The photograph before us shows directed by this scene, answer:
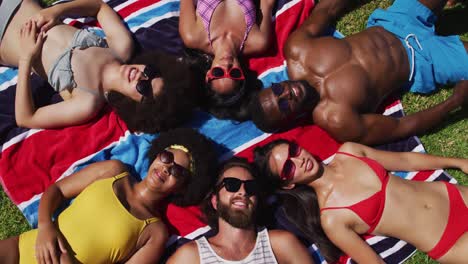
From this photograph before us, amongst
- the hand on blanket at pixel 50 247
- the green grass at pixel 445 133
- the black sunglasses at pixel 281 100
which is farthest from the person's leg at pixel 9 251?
the green grass at pixel 445 133

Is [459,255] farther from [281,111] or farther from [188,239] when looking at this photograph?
[188,239]

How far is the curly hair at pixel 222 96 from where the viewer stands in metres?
4.90

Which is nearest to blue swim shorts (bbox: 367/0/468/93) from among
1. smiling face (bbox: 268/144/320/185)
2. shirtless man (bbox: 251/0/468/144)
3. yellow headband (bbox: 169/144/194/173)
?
shirtless man (bbox: 251/0/468/144)

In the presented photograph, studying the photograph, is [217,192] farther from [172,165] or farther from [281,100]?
[281,100]

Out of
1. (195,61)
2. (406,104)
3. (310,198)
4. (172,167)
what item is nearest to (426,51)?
(406,104)

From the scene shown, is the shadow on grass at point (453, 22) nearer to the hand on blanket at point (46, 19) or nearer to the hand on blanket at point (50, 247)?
the hand on blanket at point (46, 19)

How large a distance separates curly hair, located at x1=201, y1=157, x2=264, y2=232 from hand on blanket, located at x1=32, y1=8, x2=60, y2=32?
229 centimetres

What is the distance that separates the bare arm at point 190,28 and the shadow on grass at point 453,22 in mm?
2866

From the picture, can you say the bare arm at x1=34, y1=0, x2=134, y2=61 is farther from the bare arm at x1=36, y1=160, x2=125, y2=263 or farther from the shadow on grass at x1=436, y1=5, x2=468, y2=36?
the shadow on grass at x1=436, y1=5, x2=468, y2=36

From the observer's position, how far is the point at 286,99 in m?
4.73

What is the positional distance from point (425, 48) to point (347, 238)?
2.24m

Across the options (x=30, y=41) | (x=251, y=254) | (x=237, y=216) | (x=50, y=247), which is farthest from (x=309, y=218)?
(x=30, y=41)

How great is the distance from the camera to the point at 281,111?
4.77m

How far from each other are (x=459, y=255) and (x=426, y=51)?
2125 mm
